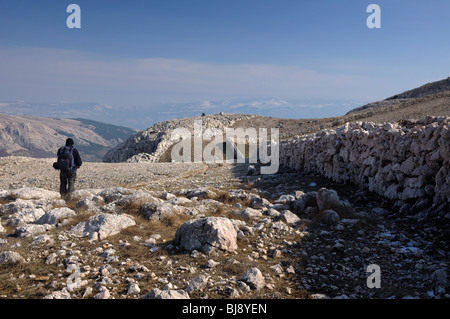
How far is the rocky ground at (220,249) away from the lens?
216 inches

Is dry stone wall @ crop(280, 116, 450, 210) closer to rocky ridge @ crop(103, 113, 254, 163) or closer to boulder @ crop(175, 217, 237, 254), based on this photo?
boulder @ crop(175, 217, 237, 254)

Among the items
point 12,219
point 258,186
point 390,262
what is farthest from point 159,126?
point 390,262

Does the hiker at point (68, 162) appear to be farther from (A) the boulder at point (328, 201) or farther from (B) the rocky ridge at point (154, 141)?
(B) the rocky ridge at point (154, 141)

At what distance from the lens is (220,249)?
6.96 m

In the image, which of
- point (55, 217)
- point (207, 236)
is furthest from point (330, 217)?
point (55, 217)

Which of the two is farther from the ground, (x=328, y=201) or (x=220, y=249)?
(x=328, y=201)

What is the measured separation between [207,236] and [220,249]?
420 millimetres

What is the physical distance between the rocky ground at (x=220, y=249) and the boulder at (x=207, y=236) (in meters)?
0.02

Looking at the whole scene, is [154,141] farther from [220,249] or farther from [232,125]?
[220,249]

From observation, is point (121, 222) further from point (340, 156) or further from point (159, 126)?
point (159, 126)

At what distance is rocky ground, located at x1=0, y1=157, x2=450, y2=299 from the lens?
548 cm

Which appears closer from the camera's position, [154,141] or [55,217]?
[55,217]
